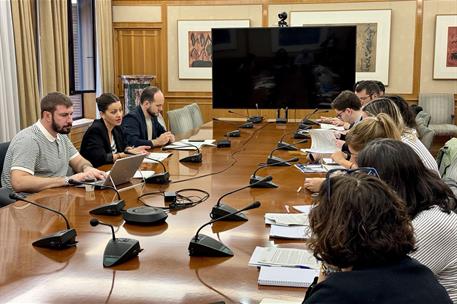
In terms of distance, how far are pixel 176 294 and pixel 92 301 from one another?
233 millimetres

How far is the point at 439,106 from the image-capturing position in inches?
293

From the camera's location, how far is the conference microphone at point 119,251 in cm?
176

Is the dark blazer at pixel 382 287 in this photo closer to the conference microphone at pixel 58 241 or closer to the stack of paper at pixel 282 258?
the stack of paper at pixel 282 258

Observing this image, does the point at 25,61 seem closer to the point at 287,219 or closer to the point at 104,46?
the point at 104,46

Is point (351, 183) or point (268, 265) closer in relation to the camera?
point (351, 183)

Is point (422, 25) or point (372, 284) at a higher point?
point (422, 25)

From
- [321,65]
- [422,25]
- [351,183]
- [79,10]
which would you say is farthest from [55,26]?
[351,183]

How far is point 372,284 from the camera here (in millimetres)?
1059

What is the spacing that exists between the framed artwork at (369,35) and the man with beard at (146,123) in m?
3.66

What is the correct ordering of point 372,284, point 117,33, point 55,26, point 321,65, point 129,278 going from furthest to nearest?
point 117,33, point 321,65, point 55,26, point 129,278, point 372,284

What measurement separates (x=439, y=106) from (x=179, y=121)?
12.6ft

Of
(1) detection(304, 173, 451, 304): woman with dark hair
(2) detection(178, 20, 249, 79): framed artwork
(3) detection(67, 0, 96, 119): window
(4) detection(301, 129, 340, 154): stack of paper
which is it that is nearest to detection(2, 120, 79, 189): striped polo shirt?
(4) detection(301, 129, 340, 154): stack of paper

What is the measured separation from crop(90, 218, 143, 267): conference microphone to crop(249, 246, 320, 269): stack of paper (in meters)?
0.40

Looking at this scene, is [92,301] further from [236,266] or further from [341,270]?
[341,270]
